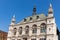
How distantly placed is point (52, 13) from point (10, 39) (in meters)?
22.4

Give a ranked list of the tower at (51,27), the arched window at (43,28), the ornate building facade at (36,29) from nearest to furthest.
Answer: the tower at (51,27) → the ornate building facade at (36,29) → the arched window at (43,28)

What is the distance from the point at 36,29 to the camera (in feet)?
180

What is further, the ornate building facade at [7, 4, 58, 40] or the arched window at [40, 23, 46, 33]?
the arched window at [40, 23, 46, 33]

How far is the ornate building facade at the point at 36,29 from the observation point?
50531mm

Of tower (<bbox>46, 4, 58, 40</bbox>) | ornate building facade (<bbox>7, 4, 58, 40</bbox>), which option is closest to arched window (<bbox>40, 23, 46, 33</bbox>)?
ornate building facade (<bbox>7, 4, 58, 40</bbox>)

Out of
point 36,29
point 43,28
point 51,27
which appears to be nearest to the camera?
point 51,27

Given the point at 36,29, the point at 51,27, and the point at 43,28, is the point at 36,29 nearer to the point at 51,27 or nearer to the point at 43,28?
the point at 43,28

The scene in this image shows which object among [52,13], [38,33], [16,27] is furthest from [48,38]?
[16,27]

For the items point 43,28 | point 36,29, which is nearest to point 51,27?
point 43,28

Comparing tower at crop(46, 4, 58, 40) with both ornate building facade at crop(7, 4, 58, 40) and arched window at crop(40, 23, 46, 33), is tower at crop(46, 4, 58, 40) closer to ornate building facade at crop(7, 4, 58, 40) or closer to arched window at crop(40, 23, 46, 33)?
ornate building facade at crop(7, 4, 58, 40)

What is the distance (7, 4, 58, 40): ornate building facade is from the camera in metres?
50.5

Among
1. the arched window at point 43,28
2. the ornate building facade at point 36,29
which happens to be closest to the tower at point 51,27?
the ornate building facade at point 36,29

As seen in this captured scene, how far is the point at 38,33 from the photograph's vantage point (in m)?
53.4

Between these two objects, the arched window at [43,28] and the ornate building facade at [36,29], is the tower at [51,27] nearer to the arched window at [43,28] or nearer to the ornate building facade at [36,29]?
the ornate building facade at [36,29]
